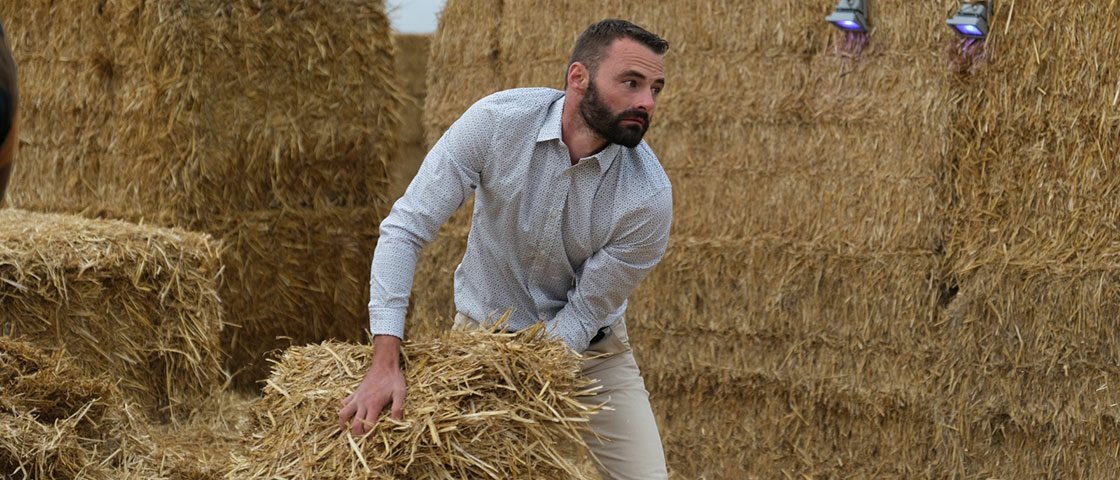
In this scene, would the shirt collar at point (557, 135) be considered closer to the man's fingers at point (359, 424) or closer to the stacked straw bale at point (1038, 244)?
the man's fingers at point (359, 424)

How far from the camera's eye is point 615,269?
3.13 m

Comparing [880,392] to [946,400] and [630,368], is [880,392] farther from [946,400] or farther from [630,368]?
[630,368]

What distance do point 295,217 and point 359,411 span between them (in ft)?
11.3

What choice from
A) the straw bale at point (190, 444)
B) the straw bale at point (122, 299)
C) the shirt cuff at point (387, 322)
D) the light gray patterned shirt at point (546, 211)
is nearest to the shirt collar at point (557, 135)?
the light gray patterned shirt at point (546, 211)

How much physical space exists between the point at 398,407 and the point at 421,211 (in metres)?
0.54

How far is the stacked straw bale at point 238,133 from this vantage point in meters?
5.41

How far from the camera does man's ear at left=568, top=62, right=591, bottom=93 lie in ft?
10.3

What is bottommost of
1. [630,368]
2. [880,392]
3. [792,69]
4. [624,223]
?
[880,392]

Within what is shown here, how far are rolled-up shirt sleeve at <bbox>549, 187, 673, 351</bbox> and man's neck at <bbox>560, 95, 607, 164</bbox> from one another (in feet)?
0.66

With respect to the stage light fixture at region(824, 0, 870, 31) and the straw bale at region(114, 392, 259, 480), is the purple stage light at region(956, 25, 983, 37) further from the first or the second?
the straw bale at region(114, 392, 259, 480)

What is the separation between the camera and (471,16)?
5617 millimetres

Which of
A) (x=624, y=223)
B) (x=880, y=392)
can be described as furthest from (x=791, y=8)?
(x=624, y=223)

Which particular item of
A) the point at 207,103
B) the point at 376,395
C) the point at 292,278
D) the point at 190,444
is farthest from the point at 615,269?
the point at 292,278

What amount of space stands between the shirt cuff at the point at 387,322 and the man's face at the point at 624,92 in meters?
0.74
